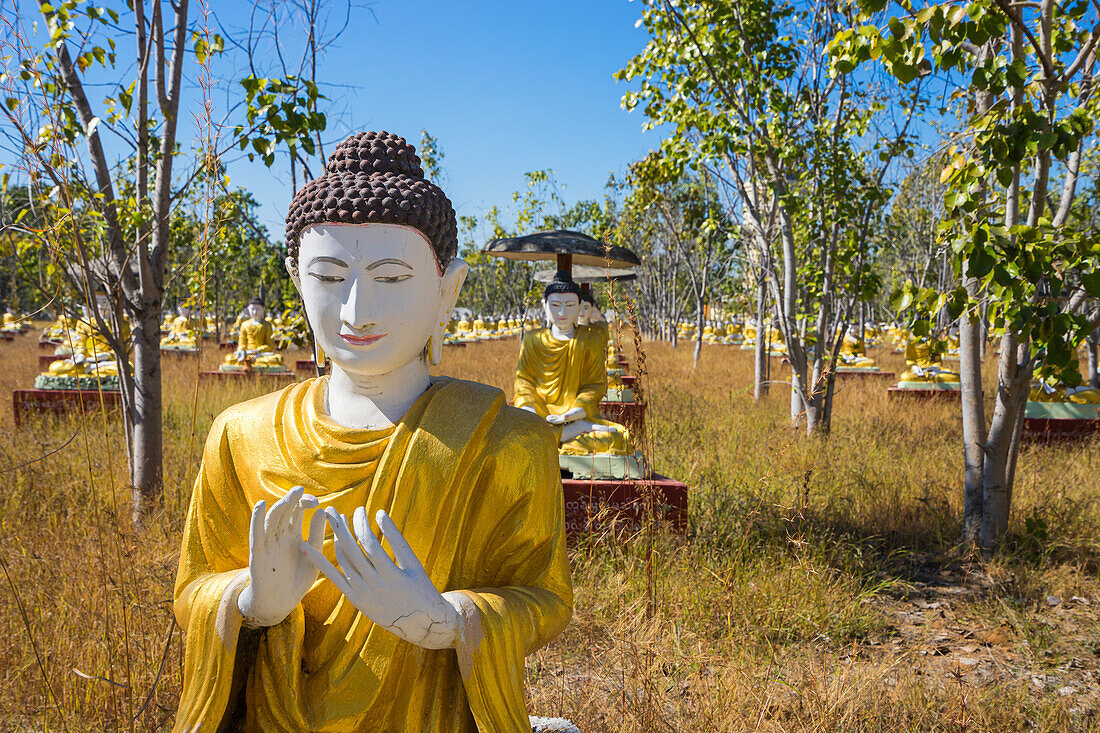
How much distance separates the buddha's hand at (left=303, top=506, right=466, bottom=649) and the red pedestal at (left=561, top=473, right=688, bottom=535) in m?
2.93

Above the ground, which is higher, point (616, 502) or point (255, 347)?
point (255, 347)

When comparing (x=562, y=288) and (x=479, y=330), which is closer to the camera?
(x=562, y=288)

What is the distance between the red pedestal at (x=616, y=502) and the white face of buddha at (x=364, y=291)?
2853 mm

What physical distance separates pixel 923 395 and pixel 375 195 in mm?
9758

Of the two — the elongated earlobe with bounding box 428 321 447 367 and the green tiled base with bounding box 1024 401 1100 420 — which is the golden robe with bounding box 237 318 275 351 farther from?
the elongated earlobe with bounding box 428 321 447 367

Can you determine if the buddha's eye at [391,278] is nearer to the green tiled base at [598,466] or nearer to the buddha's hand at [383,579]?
the buddha's hand at [383,579]

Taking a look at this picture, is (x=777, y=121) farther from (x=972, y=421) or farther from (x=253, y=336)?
(x=253, y=336)

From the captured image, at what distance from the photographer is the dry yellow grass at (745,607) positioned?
103 inches

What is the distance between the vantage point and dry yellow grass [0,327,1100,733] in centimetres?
261

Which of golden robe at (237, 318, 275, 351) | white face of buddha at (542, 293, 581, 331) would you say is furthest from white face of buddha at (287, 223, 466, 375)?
golden robe at (237, 318, 275, 351)

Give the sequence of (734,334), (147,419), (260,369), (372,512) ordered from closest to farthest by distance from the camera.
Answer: (372,512)
(147,419)
(260,369)
(734,334)

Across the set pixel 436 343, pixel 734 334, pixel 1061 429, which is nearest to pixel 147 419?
pixel 436 343

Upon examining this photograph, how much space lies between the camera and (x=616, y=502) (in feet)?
15.1

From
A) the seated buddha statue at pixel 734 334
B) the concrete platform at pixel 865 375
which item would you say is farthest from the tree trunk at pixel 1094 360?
the seated buddha statue at pixel 734 334
